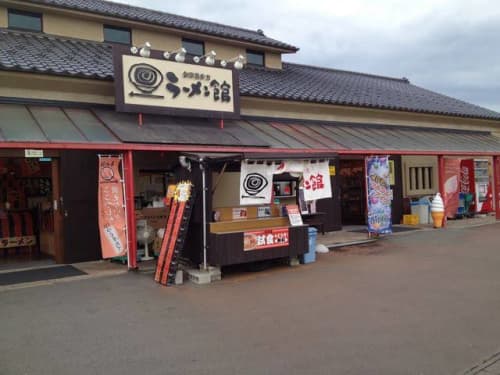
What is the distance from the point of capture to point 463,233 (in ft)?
44.4

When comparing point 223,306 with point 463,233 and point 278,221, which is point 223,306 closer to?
point 278,221

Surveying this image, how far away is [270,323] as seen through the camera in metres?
5.70

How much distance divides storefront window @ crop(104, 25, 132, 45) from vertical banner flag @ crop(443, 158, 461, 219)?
1231 cm

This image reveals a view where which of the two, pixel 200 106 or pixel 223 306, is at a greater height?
pixel 200 106

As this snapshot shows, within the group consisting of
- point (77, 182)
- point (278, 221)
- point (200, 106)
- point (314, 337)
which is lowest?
point (314, 337)

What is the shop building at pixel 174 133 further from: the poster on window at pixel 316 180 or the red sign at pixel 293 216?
the poster on window at pixel 316 180

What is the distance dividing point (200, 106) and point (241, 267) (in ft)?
14.0

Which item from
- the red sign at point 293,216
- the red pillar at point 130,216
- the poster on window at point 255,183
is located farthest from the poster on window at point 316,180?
the red pillar at point 130,216

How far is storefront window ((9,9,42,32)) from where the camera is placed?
41.3 feet

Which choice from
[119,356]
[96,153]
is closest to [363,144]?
[96,153]

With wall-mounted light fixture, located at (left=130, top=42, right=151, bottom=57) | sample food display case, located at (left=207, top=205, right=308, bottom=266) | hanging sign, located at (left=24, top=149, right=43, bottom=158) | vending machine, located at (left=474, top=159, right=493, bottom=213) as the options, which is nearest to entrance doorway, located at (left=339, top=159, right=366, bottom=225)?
vending machine, located at (left=474, top=159, right=493, bottom=213)

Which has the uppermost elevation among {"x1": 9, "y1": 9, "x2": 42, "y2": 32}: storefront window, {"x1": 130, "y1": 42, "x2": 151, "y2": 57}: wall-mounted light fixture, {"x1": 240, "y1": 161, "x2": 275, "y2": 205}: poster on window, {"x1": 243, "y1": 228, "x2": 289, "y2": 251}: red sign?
{"x1": 9, "y1": 9, "x2": 42, "y2": 32}: storefront window

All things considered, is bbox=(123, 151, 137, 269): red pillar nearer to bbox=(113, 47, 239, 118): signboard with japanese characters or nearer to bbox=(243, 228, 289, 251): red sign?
bbox=(113, 47, 239, 118): signboard with japanese characters

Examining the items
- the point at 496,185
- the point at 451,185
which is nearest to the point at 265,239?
the point at 451,185
